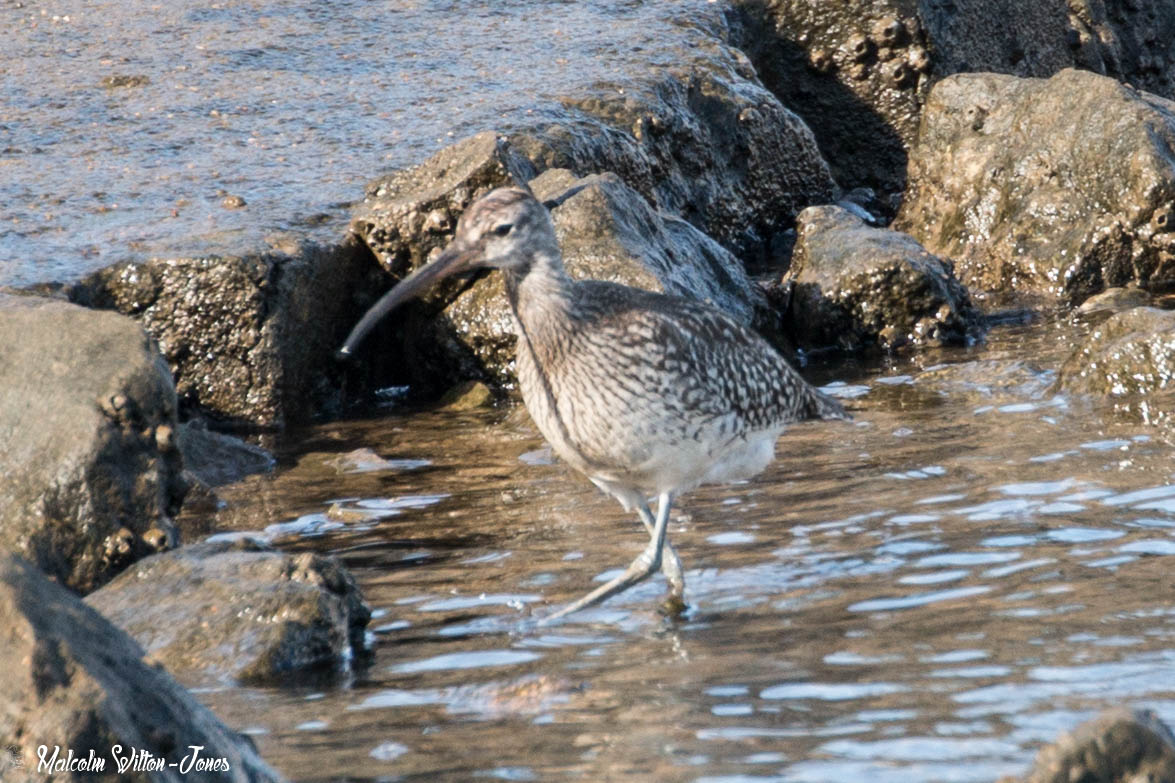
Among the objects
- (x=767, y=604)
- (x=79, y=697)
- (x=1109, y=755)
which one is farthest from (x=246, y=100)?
(x=1109, y=755)

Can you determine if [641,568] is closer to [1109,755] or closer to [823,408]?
[823,408]

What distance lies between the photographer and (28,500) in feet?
21.0

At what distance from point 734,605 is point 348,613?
142cm

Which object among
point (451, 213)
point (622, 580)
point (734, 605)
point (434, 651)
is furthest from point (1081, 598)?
point (451, 213)

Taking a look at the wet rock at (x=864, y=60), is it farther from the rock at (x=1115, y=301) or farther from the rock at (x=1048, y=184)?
the rock at (x=1115, y=301)

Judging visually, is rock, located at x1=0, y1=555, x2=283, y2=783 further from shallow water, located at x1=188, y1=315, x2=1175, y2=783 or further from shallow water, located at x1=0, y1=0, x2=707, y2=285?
shallow water, located at x1=0, y1=0, x2=707, y2=285

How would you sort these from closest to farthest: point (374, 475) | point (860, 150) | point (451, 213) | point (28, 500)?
point (28, 500) < point (374, 475) < point (451, 213) < point (860, 150)

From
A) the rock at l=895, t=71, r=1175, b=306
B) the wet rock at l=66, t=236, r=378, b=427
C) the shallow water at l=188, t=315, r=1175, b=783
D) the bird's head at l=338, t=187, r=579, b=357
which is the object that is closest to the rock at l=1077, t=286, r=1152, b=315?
the rock at l=895, t=71, r=1175, b=306

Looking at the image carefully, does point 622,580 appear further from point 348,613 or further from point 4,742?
point 4,742

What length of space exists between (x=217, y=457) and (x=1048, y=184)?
22.7 ft

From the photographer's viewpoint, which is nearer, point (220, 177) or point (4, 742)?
point (4, 742)

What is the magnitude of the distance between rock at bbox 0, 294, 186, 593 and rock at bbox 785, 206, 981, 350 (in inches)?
208

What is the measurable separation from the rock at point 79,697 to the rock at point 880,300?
7.42m

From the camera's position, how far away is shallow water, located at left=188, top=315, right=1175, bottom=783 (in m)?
4.54
